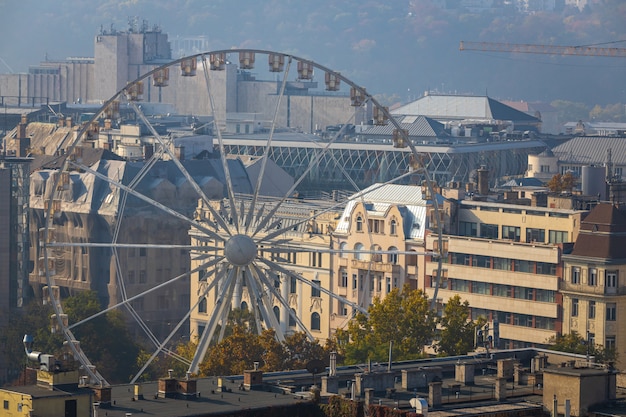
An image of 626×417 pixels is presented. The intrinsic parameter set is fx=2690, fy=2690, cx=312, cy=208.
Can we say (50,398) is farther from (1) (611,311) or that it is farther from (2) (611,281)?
(2) (611,281)

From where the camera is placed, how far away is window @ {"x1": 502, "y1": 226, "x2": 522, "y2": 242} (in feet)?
366

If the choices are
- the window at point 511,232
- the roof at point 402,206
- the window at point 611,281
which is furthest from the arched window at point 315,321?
the window at point 611,281

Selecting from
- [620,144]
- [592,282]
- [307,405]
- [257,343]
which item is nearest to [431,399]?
[307,405]

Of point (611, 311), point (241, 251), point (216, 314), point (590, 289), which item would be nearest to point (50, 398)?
point (216, 314)

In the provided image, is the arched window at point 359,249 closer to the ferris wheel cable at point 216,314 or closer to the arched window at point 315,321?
the arched window at point 315,321

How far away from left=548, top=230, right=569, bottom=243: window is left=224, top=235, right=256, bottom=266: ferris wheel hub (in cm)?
3303

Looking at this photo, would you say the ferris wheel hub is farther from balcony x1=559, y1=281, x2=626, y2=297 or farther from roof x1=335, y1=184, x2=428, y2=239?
roof x1=335, y1=184, x2=428, y2=239

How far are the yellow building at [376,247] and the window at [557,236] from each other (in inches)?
239

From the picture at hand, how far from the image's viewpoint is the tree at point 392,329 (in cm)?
9606

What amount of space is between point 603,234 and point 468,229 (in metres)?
10.9

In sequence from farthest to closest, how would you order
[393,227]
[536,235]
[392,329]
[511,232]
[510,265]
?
[393,227] < [511,232] < [536,235] < [510,265] < [392,329]

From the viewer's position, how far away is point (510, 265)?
10888 cm

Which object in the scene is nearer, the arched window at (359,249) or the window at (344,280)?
the arched window at (359,249)

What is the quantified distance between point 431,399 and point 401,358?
25253mm
